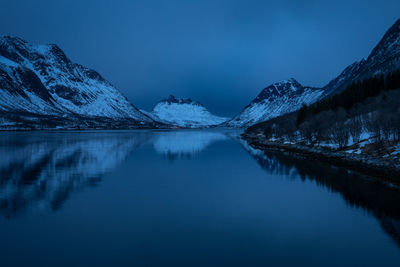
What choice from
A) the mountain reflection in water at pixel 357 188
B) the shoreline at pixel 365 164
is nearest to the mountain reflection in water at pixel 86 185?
the mountain reflection in water at pixel 357 188

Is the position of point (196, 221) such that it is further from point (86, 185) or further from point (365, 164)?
point (365, 164)

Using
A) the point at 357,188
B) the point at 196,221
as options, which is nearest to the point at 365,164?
the point at 357,188

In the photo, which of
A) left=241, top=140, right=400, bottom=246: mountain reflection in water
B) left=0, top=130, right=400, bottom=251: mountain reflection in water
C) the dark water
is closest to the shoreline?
left=241, top=140, right=400, bottom=246: mountain reflection in water

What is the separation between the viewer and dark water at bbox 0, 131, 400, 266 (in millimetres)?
12930

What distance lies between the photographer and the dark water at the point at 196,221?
12.9 m

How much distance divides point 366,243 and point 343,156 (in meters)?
31.6

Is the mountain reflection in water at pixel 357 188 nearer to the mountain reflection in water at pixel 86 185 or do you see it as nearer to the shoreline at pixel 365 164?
the mountain reflection in water at pixel 86 185

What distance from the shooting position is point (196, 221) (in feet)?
57.7

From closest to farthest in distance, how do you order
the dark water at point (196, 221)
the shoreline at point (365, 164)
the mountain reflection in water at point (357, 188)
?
1. the dark water at point (196, 221)
2. the mountain reflection in water at point (357, 188)
3. the shoreline at point (365, 164)

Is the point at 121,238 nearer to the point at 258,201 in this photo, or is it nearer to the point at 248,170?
the point at 258,201

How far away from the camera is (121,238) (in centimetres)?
1467

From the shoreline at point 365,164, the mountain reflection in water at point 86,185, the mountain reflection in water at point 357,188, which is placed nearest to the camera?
the mountain reflection in water at point 357,188

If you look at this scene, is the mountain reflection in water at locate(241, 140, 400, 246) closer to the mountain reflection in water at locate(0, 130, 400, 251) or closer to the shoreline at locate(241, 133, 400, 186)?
the mountain reflection in water at locate(0, 130, 400, 251)

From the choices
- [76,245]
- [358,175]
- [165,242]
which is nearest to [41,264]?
[76,245]
